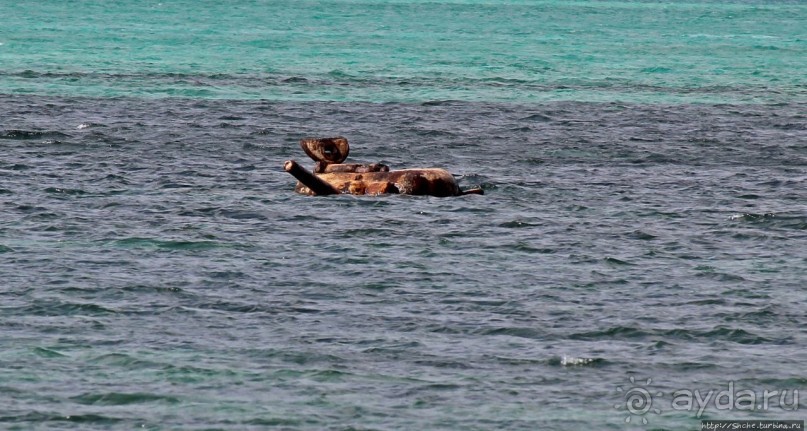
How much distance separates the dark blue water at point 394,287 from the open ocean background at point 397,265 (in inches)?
1.9

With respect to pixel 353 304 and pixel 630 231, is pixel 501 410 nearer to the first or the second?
pixel 353 304

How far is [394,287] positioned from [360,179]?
21.9ft

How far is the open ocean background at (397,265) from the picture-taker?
1370 cm

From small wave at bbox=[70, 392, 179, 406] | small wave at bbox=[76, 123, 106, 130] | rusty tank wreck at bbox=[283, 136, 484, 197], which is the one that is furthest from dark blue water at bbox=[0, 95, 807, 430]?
small wave at bbox=[76, 123, 106, 130]

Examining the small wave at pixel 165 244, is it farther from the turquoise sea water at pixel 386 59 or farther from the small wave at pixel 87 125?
the turquoise sea water at pixel 386 59

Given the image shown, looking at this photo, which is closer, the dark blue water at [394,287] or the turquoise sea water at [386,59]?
the dark blue water at [394,287]

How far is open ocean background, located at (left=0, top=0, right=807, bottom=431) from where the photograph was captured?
1370 centimetres

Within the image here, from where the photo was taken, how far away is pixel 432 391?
45.2ft

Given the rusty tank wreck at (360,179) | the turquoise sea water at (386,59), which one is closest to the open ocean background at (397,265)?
the rusty tank wreck at (360,179)

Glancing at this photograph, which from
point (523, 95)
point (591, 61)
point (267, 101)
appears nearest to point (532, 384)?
point (267, 101)

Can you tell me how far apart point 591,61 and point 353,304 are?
5171cm

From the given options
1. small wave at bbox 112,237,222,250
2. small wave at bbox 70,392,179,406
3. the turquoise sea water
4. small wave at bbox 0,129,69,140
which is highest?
small wave at bbox 70,392,179,406

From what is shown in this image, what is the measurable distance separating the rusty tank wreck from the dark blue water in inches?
16.2

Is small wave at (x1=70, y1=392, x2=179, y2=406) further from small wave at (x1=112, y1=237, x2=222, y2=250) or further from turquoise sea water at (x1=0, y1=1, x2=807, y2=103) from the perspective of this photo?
turquoise sea water at (x1=0, y1=1, x2=807, y2=103)
